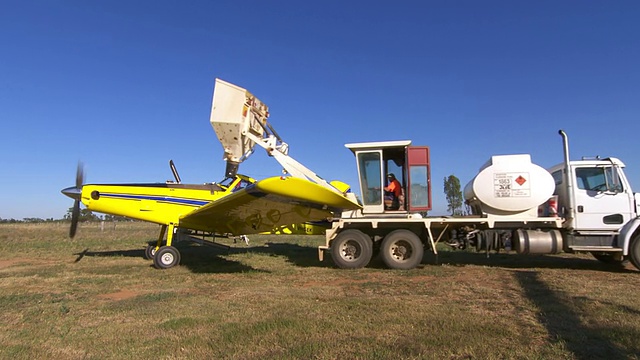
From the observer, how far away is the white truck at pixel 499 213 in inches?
367

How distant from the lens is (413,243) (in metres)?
9.70

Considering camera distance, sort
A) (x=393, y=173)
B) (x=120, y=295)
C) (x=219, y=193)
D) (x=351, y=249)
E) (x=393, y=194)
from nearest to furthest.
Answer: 1. (x=120, y=295)
2. (x=351, y=249)
3. (x=393, y=194)
4. (x=393, y=173)
5. (x=219, y=193)

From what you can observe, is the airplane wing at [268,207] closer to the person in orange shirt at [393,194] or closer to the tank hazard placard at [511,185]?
the person in orange shirt at [393,194]

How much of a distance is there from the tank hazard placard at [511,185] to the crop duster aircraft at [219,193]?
141 inches

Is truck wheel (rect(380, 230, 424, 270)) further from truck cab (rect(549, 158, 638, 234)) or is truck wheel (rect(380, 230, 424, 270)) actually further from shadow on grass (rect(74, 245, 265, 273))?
truck cab (rect(549, 158, 638, 234))

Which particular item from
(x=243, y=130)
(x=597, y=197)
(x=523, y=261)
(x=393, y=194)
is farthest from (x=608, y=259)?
(x=243, y=130)

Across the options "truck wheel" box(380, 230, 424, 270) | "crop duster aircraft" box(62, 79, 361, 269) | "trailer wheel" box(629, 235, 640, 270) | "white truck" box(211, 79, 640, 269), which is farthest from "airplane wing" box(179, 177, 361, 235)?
"trailer wheel" box(629, 235, 640, 270)

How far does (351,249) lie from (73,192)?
834 cm

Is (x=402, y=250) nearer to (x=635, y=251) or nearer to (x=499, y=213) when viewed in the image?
(x=499, y=213)

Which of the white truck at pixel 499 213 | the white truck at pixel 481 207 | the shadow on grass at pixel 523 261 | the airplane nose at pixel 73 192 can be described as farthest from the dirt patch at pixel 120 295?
the shadow on grass at pixel 523 261

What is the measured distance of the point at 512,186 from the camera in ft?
31.4

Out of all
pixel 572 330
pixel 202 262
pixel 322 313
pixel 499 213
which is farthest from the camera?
pixel 202 262

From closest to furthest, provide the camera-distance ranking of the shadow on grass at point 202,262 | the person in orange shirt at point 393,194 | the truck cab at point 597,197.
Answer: the truck cab at point 597,197 < the shadow on grass at point 202,262 < the person in orange shirt at point 393,194

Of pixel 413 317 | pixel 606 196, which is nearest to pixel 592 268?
pixel 606 196
